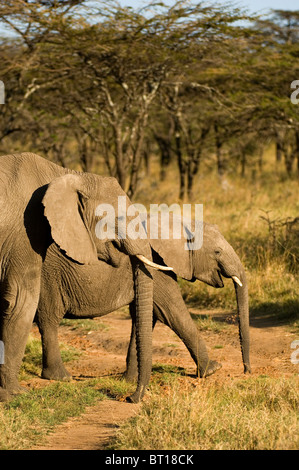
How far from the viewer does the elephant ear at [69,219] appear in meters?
5.36

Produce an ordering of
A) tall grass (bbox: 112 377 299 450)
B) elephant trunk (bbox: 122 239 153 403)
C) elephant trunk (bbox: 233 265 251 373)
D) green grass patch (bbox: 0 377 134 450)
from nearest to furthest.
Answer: tall grass (bbox: 112 377 299 450) → green grass patch (bbox: 0 377 134 450) → elephant trunk (bbox: 122 239 153 403) → elephant trunk (bbox: 233 265 251 373)

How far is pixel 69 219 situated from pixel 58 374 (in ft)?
6.13

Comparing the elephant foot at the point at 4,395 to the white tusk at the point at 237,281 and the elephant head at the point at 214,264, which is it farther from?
the white tusk at the point at 237,281

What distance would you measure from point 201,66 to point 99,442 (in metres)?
11.6

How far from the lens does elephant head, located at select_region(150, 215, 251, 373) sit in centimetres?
680

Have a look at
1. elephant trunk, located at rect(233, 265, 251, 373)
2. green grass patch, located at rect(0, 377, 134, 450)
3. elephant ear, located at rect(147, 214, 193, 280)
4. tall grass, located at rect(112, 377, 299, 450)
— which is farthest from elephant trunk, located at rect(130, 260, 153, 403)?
elephant trunk, located at rect(233, 265, 251, 373)

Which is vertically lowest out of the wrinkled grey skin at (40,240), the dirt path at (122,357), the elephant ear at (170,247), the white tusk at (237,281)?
the dirt path at (122,357)

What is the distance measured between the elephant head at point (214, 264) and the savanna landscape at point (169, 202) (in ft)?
1.70

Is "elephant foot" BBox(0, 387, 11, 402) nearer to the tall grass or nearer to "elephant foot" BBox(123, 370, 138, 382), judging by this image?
the tall grass

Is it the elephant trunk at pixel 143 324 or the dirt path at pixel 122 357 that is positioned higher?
the elephant trunk at pixel 143 324

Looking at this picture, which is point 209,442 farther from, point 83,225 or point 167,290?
point 167,290

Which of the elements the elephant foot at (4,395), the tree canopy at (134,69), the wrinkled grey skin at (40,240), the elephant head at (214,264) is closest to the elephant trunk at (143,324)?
the wrinkled grey skin at (40,240)

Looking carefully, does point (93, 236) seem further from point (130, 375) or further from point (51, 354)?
point (130, 375)

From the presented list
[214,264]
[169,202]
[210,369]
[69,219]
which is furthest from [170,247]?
[169,202]
